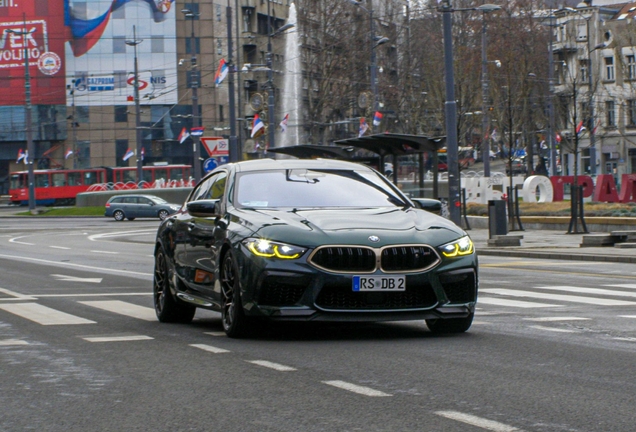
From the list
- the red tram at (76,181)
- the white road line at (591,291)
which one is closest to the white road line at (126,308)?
the white road line at (591,291)

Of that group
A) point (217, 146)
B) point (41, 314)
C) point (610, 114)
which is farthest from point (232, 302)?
point (610, 114)

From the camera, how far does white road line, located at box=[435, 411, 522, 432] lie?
5602mm

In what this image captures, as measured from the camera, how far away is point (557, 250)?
82.1 ft

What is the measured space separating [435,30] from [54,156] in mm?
37506

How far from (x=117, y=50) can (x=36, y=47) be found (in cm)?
638

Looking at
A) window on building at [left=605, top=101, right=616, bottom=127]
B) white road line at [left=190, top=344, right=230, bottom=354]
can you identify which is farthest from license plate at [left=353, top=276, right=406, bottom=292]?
window on building at [left=605, top=101, right=616, bottom=127]

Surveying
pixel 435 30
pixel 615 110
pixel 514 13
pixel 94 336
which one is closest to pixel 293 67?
pixel 435 30

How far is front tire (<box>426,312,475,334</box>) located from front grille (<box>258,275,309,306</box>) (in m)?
1.32

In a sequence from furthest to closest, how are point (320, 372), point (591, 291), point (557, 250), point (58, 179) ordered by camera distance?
point (58, 179), point (557, 250), point (591, 291), point (320, 372)

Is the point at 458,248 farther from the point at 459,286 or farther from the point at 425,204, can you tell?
the point at 425,204

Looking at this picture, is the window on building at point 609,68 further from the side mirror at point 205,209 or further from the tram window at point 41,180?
the side mirror at point 205,209

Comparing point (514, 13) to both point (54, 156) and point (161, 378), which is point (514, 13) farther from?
point (161, 378)

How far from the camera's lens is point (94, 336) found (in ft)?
32.9

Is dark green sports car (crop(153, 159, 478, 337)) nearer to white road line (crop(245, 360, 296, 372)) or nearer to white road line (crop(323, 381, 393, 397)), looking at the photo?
white road line (crop(245, 360, 296, 372))
